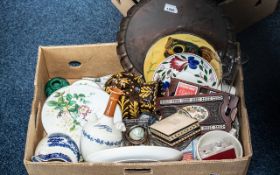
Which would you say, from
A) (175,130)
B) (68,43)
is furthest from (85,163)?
(68,43)

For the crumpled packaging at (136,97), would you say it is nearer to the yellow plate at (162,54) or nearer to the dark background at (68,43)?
the yellow plate at (162,54)

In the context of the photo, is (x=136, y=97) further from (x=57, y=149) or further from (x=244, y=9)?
(x=244, y=9)

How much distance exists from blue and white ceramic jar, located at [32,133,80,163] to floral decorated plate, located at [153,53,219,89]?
29 centimetres

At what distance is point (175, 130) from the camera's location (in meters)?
1.10

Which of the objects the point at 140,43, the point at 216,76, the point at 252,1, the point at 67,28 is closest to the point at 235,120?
the point at 216,76

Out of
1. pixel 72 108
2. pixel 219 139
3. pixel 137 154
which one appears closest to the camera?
pixel 137 154

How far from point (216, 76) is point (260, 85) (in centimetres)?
36

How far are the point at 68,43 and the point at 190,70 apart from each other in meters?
0.61

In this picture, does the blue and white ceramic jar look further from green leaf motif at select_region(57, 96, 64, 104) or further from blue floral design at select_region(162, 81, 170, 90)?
blue floral design at select_region(162, 81, 170, 90)

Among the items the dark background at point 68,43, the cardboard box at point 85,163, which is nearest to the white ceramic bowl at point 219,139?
the cardboard box at point 85,163

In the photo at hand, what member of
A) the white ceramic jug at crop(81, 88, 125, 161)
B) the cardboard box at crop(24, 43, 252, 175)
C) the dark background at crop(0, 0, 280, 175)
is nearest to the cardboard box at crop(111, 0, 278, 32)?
the dark background at crop(0, 0, 280, 175)

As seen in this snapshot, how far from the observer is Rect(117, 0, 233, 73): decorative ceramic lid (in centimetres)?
132

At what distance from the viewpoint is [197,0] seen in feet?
4.40

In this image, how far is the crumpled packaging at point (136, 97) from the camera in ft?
3.94
